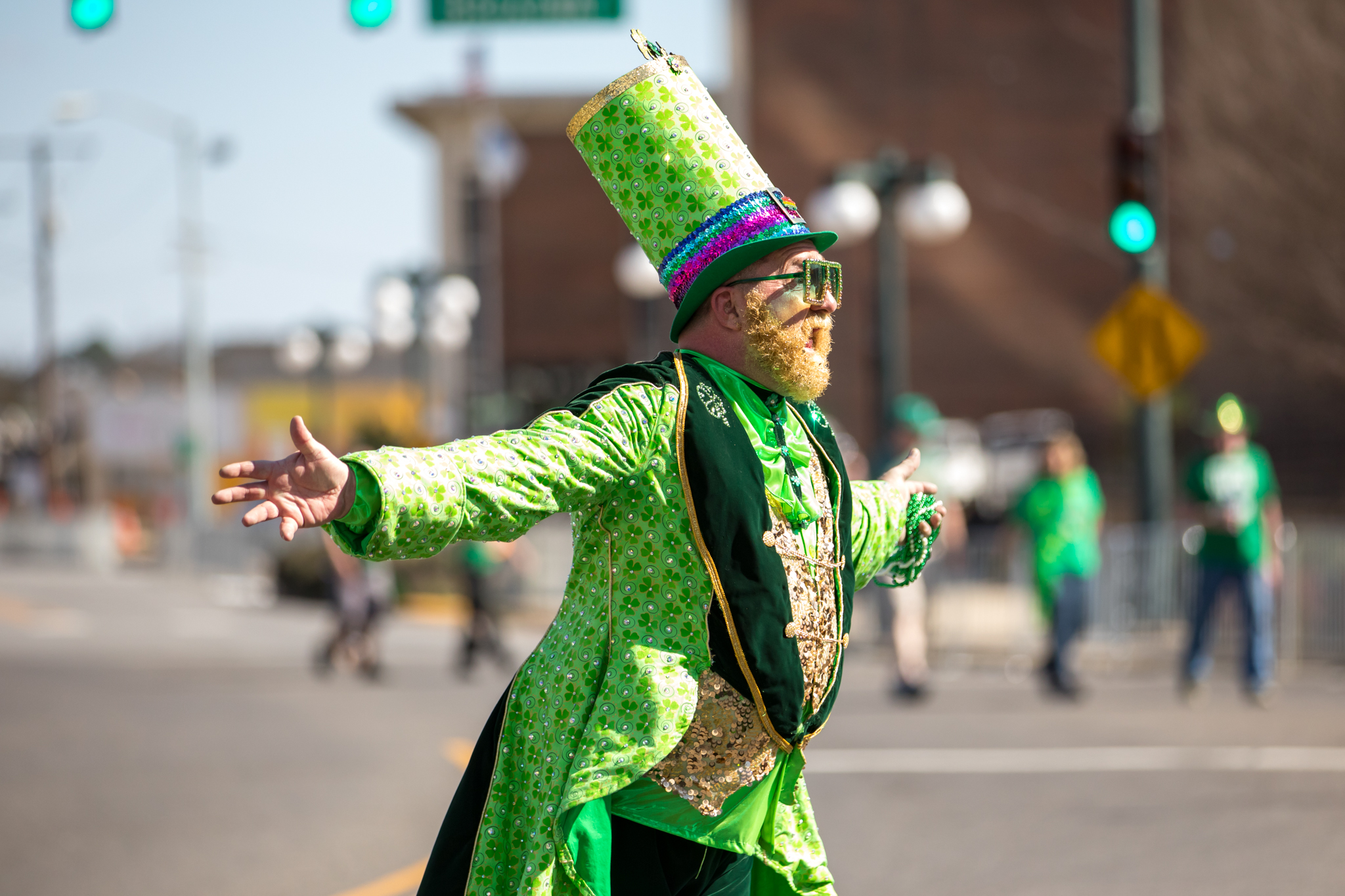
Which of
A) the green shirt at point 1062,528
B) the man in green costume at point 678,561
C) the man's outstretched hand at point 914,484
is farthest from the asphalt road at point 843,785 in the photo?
the man in green costume at point 678,561

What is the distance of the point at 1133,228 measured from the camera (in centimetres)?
1170

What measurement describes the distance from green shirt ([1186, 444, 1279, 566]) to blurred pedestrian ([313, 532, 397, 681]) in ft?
21.5

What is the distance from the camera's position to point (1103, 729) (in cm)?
952

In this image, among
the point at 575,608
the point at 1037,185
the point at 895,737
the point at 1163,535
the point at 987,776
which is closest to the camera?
the point at 575,608

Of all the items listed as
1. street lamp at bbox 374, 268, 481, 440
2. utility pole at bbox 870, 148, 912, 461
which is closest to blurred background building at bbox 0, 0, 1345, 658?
street lamp at bbox 374, 268, 481, 440

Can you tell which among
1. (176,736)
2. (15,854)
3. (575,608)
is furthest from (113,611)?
(575,608)

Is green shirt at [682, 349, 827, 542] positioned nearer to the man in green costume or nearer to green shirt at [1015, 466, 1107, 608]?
the man in green costume

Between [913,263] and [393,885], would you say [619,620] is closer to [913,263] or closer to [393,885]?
[393,885]

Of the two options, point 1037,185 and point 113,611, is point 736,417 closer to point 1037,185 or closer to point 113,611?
point 113,611

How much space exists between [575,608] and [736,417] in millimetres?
483

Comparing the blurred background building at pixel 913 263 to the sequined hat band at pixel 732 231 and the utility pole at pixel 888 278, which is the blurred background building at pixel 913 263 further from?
the sequined hat band at pixel 732 231

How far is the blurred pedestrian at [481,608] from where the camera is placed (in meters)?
12.7

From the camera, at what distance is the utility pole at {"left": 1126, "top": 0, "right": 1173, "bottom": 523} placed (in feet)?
41.0

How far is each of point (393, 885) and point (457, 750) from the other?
303 centimetres
